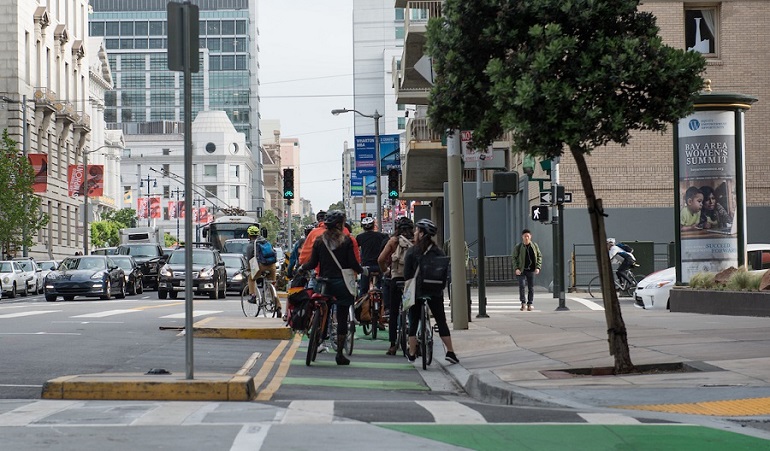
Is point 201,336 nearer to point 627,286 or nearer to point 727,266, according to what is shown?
point 727,266

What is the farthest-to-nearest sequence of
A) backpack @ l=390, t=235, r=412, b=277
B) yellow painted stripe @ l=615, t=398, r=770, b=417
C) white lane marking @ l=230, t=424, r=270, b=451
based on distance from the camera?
backpack @ l=390, t=235, r=412, b=277
yellow painted stripe @ l=615, t=398, r=770, b=417
white lane marking @ l=230, t=424, r=270, b=451

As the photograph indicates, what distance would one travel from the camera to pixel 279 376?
13828 millimetres

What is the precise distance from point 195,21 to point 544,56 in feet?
11.2

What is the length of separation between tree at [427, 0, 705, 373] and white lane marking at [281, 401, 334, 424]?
3.60 metres

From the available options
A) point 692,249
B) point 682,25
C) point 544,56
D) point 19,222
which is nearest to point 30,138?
point 19,222

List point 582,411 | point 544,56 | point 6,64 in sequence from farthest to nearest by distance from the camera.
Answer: point 6,64, point 544,56, point 582,411

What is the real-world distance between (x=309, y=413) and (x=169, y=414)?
42.8 inches

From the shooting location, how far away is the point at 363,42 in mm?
146250

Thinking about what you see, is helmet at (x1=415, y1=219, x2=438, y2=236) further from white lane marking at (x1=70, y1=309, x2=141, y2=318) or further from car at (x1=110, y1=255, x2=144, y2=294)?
car at (x1=110, y1=255, x2=144, y2=294)

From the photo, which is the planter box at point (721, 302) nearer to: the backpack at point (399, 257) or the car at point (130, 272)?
the backpack at point (399, 257)

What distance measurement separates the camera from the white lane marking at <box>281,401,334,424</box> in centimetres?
944

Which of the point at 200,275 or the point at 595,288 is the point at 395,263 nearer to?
the point at 595,288

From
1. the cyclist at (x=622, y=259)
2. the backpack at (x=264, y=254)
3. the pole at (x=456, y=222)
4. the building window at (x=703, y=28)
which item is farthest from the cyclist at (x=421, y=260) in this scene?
the building window at (x=703, y=28)

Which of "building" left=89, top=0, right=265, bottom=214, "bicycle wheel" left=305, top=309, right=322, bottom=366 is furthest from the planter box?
"building" left=89, top=0, right=265, bottom=214
